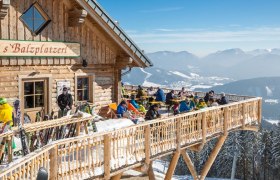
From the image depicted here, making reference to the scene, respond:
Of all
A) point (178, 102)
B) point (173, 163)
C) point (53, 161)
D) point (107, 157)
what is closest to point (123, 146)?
point (107, 157)

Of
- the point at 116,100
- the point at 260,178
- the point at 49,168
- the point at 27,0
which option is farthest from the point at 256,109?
the point at 260,178

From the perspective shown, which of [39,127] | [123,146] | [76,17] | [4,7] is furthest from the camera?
[76,17]

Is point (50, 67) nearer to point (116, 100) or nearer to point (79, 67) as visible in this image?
point (79, 67)

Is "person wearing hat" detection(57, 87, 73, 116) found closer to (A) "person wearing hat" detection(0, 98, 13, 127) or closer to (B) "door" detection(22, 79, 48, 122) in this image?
(B) "door" detection(22, 79, 48, 122)

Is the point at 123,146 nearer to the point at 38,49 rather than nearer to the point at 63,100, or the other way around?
the point at 63,100

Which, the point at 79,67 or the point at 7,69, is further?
the point at 79,67

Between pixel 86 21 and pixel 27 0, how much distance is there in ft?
9.24

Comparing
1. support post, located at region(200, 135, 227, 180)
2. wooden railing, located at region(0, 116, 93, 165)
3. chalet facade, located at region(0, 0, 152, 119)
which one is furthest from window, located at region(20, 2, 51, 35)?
support post, located at region(200, 135, 227, 180)

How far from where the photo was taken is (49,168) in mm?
8578

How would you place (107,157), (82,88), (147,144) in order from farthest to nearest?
Result: (82,88), (147,144), (107,157)

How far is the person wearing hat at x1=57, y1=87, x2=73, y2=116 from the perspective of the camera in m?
15.3

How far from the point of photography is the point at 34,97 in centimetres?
1519

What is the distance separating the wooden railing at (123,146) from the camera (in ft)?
27.1

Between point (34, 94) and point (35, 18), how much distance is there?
9.76 ft
